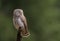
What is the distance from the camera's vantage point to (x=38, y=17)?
5203mm

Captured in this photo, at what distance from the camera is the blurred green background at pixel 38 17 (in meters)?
4.96

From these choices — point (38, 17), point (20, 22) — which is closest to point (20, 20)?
point (20, 22)

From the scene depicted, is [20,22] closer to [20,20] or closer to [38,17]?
[20,20]

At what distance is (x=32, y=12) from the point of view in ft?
16.9

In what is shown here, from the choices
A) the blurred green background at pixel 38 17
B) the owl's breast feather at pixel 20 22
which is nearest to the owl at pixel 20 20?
the owl's breast feather at pixel 20 22

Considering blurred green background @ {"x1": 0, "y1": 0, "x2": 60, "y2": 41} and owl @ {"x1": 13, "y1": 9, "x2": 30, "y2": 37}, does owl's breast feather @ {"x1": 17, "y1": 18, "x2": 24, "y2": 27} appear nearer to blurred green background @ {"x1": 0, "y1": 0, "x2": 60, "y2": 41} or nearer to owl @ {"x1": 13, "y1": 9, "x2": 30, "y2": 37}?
owl @ {"x1": 13, "y1": 9, "x2": 30, "y2": 37}

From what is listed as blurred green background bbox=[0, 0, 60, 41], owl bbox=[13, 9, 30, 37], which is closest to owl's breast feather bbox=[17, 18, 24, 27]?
owl bbox=[13, 9, 30, 37]

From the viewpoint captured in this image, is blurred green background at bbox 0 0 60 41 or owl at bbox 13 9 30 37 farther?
blurred green background at bbox 0 0 60 41

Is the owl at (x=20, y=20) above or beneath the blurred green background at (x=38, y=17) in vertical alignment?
above

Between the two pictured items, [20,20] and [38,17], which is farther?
[38,17]

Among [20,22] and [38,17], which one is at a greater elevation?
[20,22]

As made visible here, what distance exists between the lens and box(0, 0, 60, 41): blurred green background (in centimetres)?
496

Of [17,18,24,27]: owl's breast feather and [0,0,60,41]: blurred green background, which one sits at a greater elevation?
[17,18,24,27]: owl's breast feather

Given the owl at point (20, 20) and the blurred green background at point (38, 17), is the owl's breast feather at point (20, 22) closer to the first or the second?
the owl at point (20, 20)
